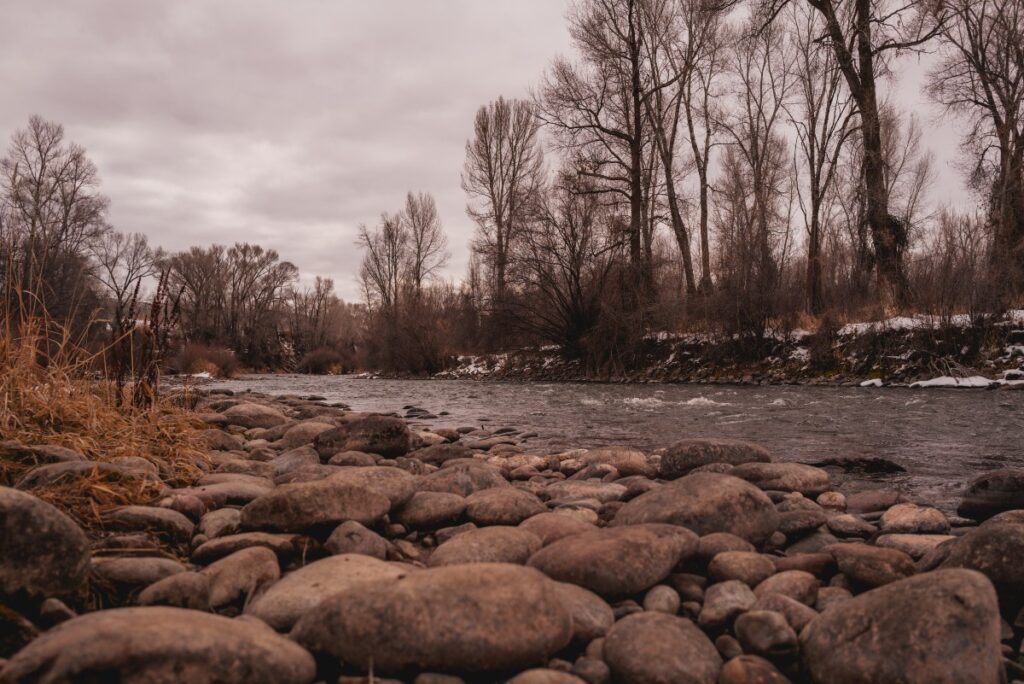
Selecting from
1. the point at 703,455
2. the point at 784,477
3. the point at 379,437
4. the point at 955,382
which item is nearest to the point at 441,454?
the point at 379,437

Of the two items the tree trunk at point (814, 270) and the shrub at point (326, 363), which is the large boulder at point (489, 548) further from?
the shrub at point (326, 363)

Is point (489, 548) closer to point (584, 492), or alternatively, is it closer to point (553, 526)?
point (553, 526)

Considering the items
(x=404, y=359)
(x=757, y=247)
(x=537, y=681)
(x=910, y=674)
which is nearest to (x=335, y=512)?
(x=537, y=681)

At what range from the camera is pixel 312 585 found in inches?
71.0

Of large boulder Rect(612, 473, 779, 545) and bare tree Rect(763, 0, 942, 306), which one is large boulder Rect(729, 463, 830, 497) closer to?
large boulder Rect(612, 473, 779, 545)

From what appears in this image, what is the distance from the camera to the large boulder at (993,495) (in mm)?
2789

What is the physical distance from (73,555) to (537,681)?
54.6 inches

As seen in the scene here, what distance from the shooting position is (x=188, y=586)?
5.79 feet

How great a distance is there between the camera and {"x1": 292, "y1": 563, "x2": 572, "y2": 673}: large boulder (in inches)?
58.1

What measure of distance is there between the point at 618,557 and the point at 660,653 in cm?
48

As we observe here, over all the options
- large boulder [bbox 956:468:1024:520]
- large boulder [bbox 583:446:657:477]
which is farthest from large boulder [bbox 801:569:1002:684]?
large boulder [bbox 583:446:657:477]

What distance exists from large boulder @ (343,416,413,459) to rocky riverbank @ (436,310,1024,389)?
9.34 m

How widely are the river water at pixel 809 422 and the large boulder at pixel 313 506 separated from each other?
305cm

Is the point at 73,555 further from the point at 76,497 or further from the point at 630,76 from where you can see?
the point at 630,76
